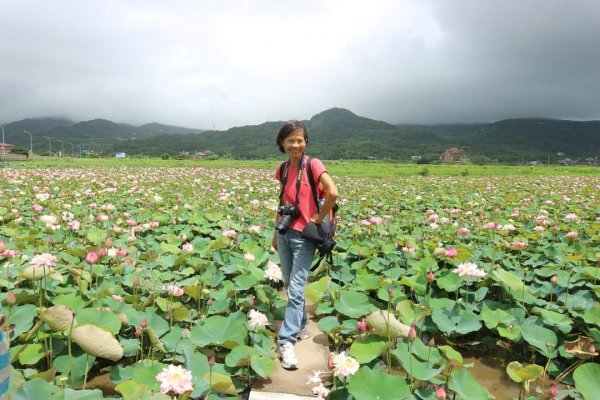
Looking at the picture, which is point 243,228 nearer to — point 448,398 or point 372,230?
point 372,230

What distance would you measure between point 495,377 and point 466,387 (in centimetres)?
62

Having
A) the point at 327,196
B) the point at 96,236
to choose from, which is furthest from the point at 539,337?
the point at 96,236

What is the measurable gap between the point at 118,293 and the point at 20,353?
0.84 m

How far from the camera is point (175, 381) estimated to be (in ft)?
5.41

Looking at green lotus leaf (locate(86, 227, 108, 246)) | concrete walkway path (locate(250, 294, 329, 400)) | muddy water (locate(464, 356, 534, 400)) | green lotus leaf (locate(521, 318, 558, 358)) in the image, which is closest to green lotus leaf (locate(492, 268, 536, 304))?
green lotus leaf (locate(521, 318, 558, 358))

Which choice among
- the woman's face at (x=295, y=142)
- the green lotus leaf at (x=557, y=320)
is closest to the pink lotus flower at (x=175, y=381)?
the woman's face at (x=295, y=142)

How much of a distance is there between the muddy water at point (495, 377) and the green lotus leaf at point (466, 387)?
0.40 meters

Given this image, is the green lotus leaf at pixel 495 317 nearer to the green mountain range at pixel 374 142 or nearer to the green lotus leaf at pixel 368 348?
the green lotus leaf at pixel 368 348

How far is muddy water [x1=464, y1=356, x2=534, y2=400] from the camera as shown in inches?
87.8

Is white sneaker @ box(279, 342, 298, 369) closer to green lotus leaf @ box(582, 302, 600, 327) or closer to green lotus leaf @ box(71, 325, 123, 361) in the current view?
green lotus leaf @ box(71, 325, 123, 361)

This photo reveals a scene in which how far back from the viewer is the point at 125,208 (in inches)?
272

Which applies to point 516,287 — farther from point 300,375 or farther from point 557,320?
point 300,375

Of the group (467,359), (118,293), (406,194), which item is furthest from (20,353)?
(406,194)

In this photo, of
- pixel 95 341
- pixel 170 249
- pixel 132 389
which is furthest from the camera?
pixel 170 249
